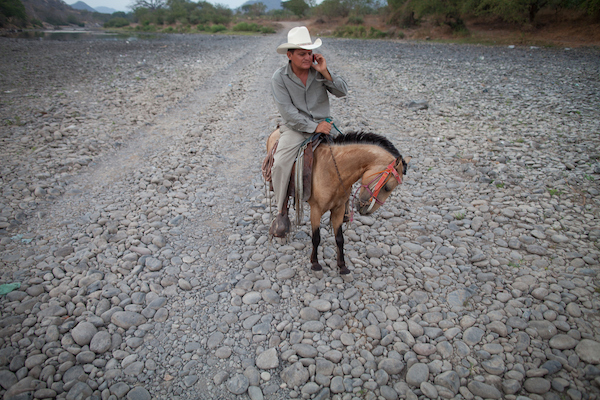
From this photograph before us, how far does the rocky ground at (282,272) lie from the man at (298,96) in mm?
1449

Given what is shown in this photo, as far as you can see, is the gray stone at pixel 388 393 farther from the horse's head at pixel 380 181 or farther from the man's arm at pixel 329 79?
the man's arm at pixel 329 79

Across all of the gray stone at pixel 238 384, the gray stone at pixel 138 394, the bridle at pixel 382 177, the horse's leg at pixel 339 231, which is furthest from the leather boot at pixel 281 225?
the gray stone at pixel 138 394

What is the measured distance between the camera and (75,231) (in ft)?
14.5

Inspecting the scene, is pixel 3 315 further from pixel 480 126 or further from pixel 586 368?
pixel 480 126

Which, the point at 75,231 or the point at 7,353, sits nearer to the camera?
the point at 7,353

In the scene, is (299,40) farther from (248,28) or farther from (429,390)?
(248,28)

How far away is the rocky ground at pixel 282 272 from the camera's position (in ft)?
8.62

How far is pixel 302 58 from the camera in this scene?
327cm

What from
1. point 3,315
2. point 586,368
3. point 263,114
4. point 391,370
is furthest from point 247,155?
point 586,368

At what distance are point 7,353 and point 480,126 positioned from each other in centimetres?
1034

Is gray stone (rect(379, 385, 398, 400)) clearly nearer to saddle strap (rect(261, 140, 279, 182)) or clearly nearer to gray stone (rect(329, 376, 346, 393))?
gray stone (rect(329, 376, 346, 393))

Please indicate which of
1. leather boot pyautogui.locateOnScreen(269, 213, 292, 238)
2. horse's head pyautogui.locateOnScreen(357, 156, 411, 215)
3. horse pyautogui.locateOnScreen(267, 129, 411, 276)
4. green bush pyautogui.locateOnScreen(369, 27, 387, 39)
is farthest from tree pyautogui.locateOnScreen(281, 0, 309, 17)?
horse's head pyautogui.locateOnScreen(357, 156, 411, 215)

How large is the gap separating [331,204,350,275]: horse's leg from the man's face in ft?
5.62

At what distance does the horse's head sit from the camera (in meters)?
2.79
